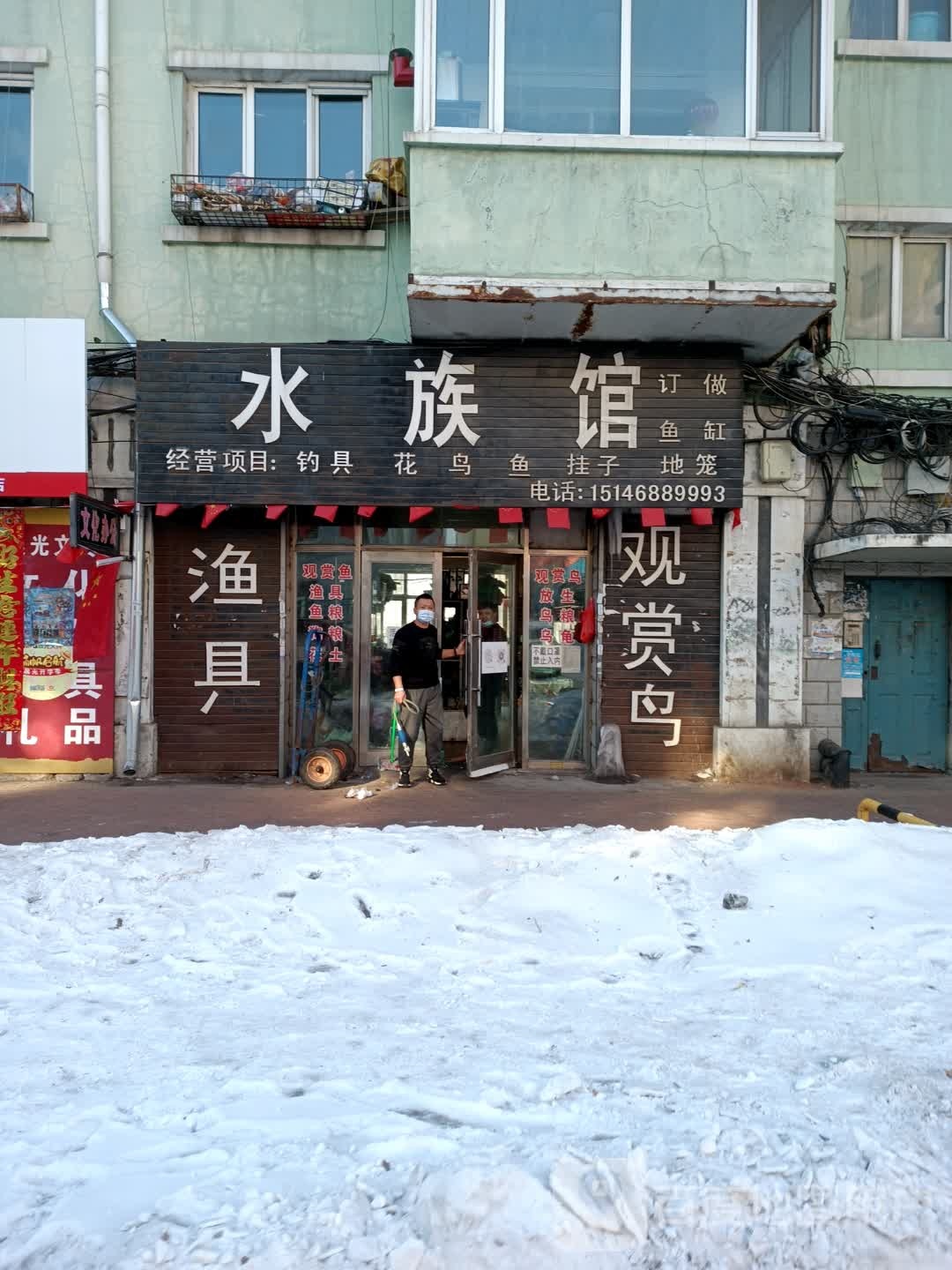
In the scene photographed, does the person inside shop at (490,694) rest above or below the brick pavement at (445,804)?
above

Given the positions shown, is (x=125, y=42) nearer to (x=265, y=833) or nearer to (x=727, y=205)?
(x=727, y=205)

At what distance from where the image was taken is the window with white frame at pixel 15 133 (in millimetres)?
10242

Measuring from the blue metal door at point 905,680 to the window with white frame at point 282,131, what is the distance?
26.3ft

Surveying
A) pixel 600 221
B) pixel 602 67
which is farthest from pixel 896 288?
pixel 602 67

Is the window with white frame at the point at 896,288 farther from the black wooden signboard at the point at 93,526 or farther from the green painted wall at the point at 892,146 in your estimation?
the black wooden signboard at the point at 93,526

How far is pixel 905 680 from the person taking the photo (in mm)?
10945

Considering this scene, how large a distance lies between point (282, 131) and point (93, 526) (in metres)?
5.01

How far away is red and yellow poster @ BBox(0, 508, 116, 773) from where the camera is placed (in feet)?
33.5

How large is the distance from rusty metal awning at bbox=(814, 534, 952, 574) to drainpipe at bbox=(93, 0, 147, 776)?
7700 millimetres

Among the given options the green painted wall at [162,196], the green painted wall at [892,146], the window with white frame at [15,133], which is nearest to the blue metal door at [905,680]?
the green painted wall at [892,146]

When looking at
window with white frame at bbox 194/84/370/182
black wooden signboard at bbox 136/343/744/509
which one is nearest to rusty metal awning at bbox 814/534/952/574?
black wooden signboard at bbox 136/343/744/509

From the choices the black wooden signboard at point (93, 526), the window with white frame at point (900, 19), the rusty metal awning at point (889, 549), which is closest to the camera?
the black wooden signboard at point (93, 526)

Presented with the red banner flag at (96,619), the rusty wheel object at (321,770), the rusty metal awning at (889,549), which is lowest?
the rusty wheel object at (321,770)

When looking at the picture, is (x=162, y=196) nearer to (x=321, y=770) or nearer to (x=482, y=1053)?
(x=321, y=770)
